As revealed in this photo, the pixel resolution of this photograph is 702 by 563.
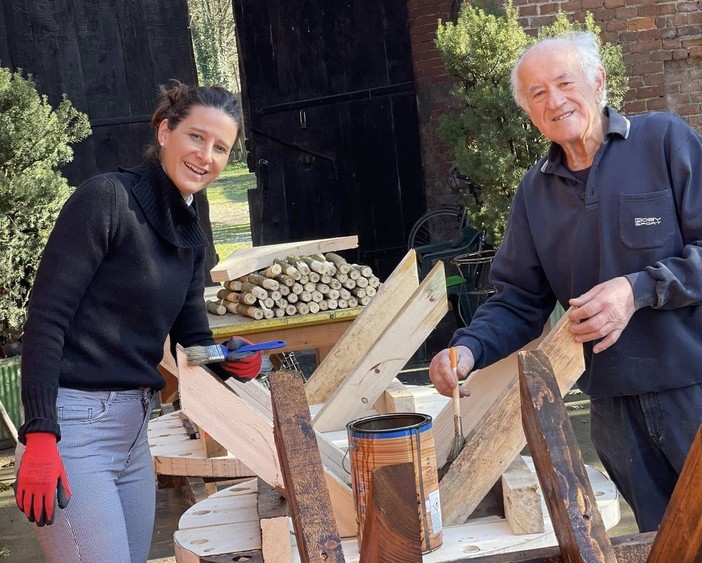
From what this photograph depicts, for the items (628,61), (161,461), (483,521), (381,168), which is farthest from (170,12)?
(483,521)

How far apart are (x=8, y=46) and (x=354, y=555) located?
21.2ft

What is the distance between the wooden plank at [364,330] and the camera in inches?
113

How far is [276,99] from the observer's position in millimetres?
9008

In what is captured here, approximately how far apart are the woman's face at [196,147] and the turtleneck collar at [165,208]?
0.09ft

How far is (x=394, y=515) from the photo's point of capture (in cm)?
86

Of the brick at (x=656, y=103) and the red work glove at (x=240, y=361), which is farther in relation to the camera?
the brick at (x=656, y=103)

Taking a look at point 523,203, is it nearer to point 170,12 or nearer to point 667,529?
point 667,529

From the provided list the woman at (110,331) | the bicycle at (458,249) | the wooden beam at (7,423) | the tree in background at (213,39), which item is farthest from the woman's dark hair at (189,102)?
the tree in background at (213,39)

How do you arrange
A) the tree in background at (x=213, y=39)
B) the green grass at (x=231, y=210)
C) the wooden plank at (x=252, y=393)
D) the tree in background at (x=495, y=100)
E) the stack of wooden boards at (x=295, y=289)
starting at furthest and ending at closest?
the tree in background at (x=213, y=39) < the green grass at (x=231, y=210) < the tree in background at (x=495, y=100) < the stack of wooden boards at (x=295, y=289) < the wooden plank at (x=252, y=393)

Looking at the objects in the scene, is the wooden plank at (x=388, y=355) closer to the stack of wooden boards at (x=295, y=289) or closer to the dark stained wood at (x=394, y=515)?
the dark stained wood at (x=394, y=515)

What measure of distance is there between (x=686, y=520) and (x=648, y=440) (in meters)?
1.30

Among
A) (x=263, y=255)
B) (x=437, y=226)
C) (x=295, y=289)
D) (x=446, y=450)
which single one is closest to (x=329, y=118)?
(x=437, y=226)

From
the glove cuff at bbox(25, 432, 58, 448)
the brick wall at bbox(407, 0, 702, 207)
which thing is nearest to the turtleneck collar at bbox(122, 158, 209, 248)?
the glove cuff at bbox(25, 432, 58, 448)

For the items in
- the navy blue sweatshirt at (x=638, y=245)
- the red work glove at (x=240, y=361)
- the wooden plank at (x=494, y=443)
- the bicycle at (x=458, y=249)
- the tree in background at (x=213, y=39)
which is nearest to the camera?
the wooden plank at (x=494, y=443)
